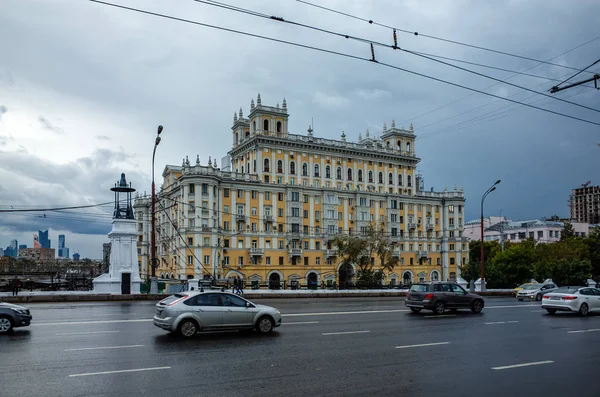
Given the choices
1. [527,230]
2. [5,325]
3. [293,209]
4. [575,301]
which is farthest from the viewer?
[527,230]

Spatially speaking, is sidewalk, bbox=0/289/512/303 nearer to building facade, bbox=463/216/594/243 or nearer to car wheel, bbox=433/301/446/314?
car wheel, bbox=433/301/446/314

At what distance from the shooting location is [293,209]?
94938 millimetres

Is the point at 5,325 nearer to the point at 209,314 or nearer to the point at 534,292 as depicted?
the point at 209,314

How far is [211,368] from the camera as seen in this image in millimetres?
10844

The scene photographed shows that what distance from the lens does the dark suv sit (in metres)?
23.6

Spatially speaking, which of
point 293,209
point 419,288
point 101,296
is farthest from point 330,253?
point 419,288

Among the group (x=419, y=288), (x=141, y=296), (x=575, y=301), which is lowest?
(x=141, y=296)

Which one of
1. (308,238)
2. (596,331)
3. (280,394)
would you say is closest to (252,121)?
→ (308,238)

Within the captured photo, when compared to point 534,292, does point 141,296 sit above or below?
above

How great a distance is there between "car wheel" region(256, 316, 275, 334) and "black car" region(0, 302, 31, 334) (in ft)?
23.0

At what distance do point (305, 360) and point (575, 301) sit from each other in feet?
55.4

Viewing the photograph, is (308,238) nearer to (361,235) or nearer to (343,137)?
(361,235)

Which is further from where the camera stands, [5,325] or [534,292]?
[534,292]

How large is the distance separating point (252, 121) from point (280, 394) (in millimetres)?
91531
